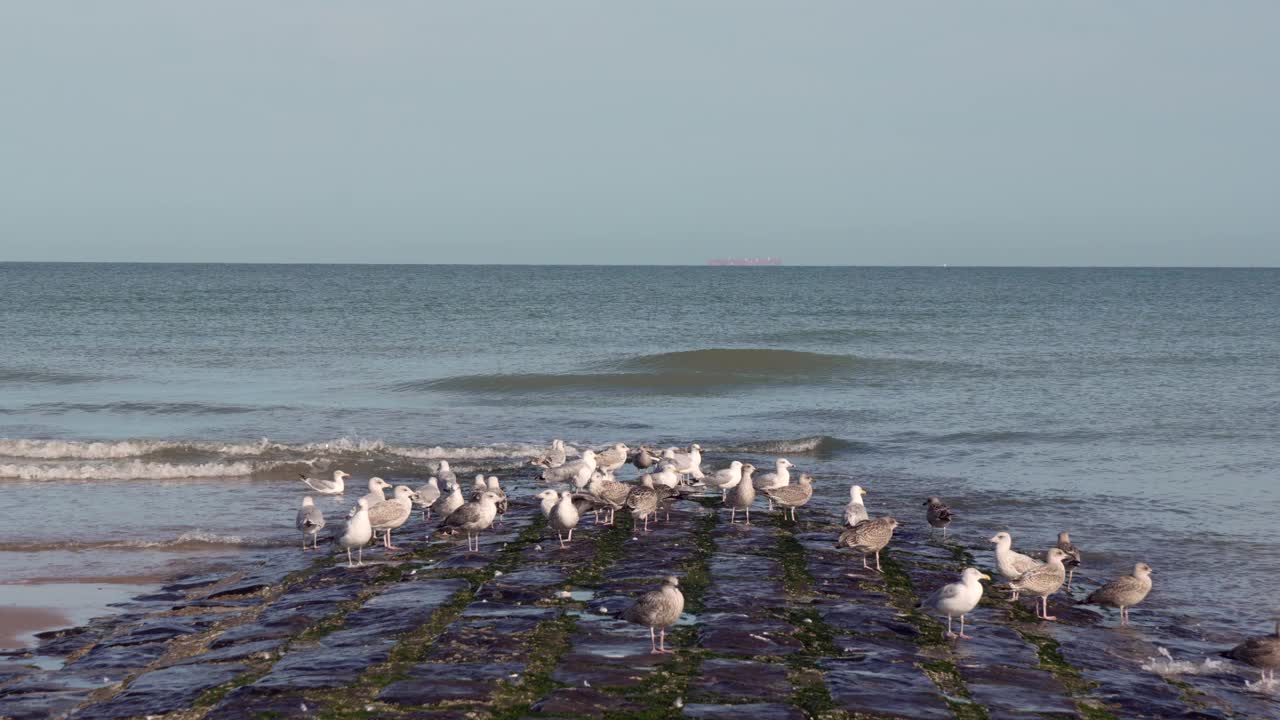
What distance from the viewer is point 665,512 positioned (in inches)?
656

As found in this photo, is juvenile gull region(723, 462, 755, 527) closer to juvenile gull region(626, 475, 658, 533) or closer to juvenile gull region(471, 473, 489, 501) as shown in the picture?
juvenile gull region(626, 475, 658, 533)

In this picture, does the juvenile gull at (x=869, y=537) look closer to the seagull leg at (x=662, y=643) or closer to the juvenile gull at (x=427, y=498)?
the seagull leg at (x=662, y=643)

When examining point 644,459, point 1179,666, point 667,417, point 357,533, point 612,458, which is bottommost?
point 667,417

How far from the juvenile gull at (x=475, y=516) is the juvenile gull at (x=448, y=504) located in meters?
0.77

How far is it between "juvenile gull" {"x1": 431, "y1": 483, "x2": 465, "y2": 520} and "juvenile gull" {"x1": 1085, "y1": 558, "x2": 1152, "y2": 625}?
784 centimetres

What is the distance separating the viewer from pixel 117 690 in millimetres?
9586

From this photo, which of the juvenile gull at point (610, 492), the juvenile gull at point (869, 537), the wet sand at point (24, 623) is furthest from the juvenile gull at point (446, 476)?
the juvenile gull at point (869, 537)

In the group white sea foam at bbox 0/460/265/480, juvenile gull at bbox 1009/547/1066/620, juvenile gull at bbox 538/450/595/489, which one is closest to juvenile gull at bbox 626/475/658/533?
juvenile gull at bbox 538/450/595/489

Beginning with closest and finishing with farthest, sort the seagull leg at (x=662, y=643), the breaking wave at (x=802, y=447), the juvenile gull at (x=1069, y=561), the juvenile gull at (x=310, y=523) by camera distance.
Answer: the seagull leg at (x=662, y=643), the juvenile gull at (x=1069, y=561), the juvenile gull at (x=310, y=523), the breaking wave at (x=802, y=447)

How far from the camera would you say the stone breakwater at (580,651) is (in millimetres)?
8938

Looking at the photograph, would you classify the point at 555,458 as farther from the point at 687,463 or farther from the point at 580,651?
the point at 580,651

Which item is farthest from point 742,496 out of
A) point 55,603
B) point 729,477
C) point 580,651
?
point 55,603

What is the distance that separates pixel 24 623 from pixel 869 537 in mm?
8627

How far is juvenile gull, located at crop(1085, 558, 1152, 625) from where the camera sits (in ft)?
39.9
